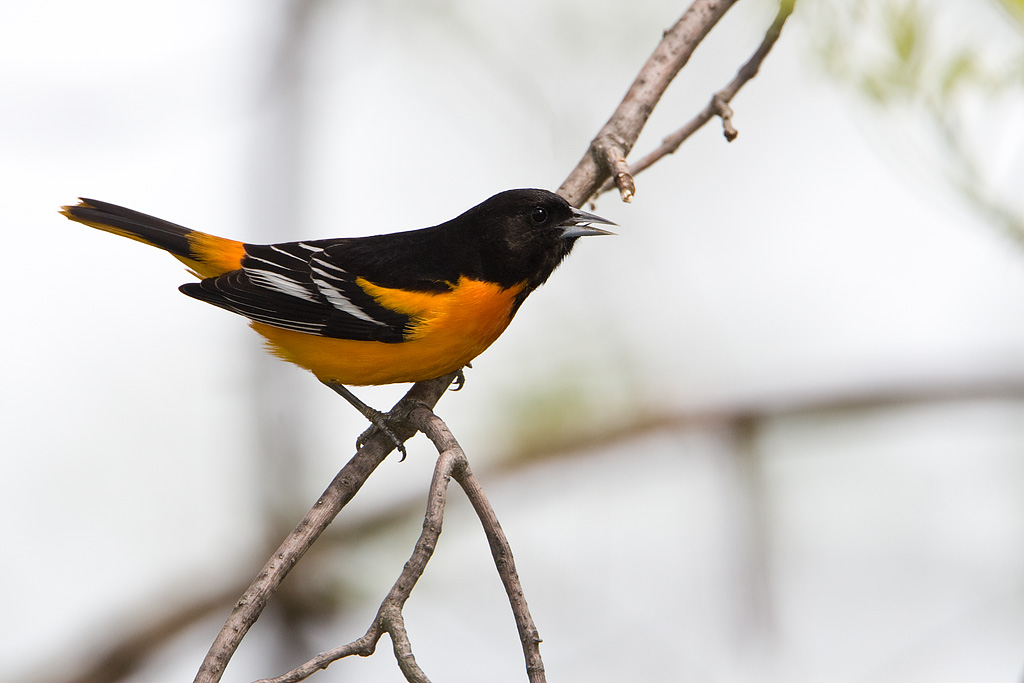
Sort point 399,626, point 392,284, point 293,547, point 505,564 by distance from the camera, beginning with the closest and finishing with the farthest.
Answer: point 399,626
point 505,564
point 293,547
point 392,284

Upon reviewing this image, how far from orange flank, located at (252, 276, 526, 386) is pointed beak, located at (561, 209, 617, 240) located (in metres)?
0.35

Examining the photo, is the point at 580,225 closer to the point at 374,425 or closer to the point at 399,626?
the point at 374,425

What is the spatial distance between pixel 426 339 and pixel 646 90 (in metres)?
1.40

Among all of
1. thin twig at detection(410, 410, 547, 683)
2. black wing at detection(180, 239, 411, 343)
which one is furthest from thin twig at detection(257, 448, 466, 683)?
black wing at detection(180, 239, 411, 343)

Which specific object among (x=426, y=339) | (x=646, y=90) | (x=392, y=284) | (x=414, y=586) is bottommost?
(x=414, y=586)

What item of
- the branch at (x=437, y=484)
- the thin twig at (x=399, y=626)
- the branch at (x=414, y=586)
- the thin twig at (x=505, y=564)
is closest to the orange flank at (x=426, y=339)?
the branch at (x=437, y=484)

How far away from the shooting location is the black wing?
3.79 meters

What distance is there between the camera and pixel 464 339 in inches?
Result: 147

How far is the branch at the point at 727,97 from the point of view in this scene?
372cm

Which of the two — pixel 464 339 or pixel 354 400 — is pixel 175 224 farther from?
pixel 464 339

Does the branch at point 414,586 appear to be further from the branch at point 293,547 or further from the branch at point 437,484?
the branch at point 293,547

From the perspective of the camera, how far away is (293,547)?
8.71 feet

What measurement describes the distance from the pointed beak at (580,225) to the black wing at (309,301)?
772 millimetres

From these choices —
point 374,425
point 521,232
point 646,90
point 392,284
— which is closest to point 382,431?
point 374,425
